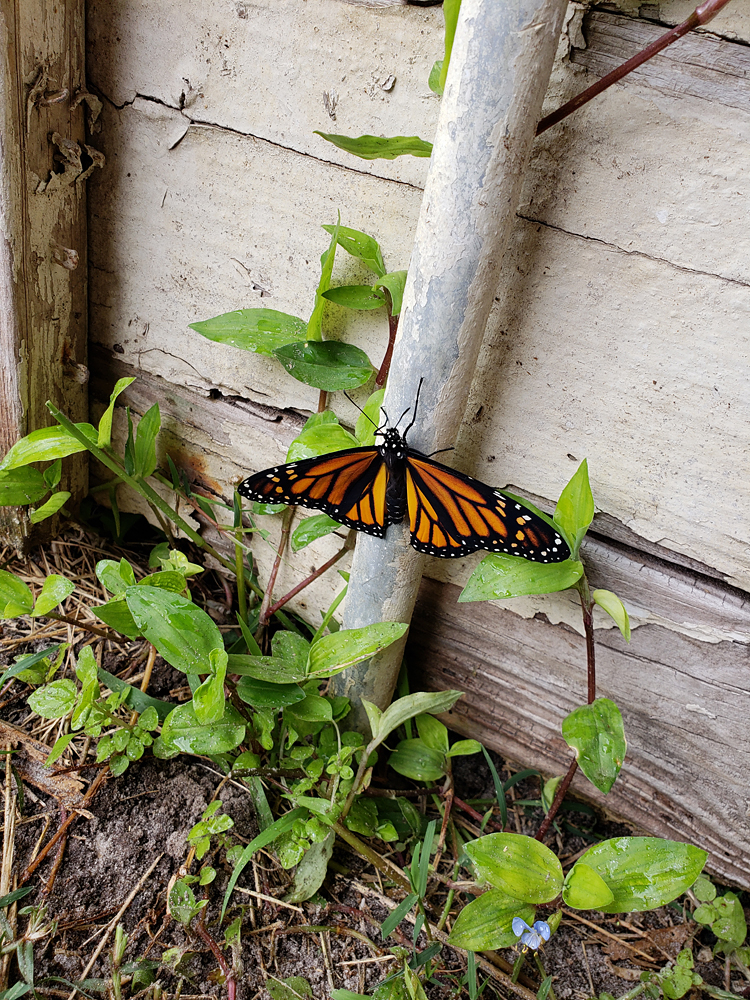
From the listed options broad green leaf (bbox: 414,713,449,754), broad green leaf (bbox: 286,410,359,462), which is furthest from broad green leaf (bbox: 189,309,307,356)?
broad green leaf (bbox: 414,713,449,754)

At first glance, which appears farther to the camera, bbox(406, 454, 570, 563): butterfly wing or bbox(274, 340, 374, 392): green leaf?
bbox(274, 340, 374, 392): green leaf

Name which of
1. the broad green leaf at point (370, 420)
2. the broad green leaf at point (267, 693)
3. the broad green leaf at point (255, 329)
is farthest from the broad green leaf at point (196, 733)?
the broad green leaf at point (255, 329)

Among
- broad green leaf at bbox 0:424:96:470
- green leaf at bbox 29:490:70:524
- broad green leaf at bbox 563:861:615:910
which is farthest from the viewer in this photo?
green leaf at bbox 29:490:70:524

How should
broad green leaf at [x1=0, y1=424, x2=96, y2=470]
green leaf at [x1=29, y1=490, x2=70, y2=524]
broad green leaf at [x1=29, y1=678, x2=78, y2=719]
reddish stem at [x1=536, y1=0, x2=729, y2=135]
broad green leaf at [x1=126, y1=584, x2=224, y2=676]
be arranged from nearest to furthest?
reddish stem at [x1=536, y1=0, x2=729, y2=135] < broad green leaf at [x1=126, y1=584, x2=224, y2=676] < broad green leaf at [x1=29, y1=678, x2=78, y2=719] < broad green leaf at [x1=0, y1=424, x2=96, y2=470] < green leaf at [x1=29, y1=490, x2=70, y2=524]

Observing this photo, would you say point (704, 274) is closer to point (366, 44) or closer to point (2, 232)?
point (366, 44)

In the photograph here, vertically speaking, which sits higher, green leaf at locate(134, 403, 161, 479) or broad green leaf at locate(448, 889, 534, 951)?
green leaf at locate(134, 403, 161, 479)

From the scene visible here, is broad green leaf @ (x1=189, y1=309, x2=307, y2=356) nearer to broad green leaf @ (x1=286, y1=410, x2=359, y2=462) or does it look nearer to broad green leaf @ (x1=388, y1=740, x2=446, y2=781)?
broad green leaf @ (x1=286, y1=410, x2=359, y2=462)

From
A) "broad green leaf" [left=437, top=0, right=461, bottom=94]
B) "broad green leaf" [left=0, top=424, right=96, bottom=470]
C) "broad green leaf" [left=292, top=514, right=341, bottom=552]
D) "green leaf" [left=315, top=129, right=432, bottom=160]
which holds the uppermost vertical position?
"broad green leaf" [left=437, top=0, right=461, bottom=94]
